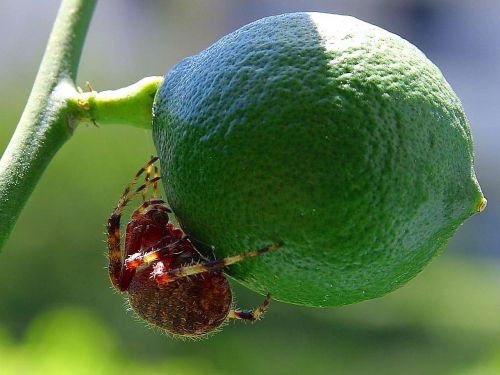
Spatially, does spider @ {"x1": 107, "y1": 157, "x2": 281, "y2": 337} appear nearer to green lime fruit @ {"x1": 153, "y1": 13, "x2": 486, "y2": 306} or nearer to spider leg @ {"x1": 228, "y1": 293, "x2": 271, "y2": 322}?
spider leg @ {"x1": 228, "y1": 293, "x2": 271, "y2": 322}

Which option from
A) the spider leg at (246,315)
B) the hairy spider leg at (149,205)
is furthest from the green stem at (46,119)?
the spider leg at (246,315)

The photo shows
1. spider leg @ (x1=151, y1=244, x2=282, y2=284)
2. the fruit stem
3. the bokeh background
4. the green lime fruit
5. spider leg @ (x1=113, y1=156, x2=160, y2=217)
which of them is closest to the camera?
the green lime fruit

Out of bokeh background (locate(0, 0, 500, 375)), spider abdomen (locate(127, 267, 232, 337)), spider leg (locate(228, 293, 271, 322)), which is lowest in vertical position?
bokeh background (locate(0, 0, 500, 375))

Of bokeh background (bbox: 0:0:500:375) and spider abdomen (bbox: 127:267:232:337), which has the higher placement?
spider abdomen (bbox: 127:267:232:337)

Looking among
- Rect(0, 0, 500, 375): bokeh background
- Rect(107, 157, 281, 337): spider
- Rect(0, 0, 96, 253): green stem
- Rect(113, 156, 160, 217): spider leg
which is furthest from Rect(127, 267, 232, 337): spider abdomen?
Rect(0, 0, 500, 375): bokeh background

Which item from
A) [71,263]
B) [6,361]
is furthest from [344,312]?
[6,361]

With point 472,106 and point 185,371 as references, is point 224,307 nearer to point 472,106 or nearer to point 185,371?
point 185,371

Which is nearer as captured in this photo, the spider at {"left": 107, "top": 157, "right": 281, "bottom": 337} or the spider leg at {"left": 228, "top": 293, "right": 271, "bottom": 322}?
the spider at {"left": 107, "top": 157, "right": 281, "bottom": 337}
